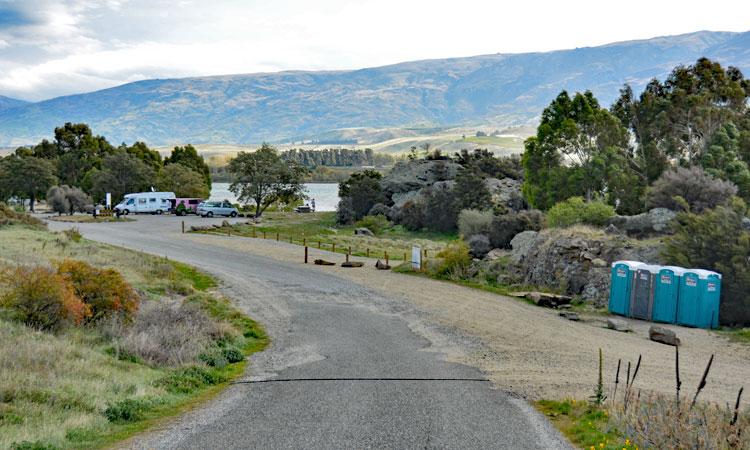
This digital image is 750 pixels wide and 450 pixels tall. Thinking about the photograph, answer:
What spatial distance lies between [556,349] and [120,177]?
7115 centimetres

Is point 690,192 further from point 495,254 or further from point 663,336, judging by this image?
point 663,336

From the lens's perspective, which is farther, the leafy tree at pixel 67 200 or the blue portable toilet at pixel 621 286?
the leafy tree at pixel 67 200

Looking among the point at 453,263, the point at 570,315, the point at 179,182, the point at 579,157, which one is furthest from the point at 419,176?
the point at 570,315

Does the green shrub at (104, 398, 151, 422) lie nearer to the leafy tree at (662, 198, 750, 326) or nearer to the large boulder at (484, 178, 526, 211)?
the leafy tree at (662, 198, 750, 326)

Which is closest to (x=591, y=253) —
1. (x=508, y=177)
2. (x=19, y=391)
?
(x=19, y=391)

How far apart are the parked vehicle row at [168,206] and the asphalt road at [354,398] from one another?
158 feet

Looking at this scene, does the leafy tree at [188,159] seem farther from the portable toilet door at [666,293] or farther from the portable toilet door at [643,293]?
the portable toilet door at [666,293]

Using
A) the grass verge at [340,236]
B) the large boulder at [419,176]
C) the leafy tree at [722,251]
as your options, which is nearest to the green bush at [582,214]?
the leafy tree at [722,251]

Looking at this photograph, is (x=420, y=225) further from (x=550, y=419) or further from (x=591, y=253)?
(x=550, y=419)

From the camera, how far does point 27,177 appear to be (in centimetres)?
7638

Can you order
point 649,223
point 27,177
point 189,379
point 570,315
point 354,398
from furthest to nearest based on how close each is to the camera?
point 27,177 → point 649,223 → point 570,315 → point 189,379 → point 354,398

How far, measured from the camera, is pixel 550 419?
10.6m

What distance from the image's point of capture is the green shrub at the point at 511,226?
37688 mm

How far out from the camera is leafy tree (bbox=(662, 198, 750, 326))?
2122 centimetres
